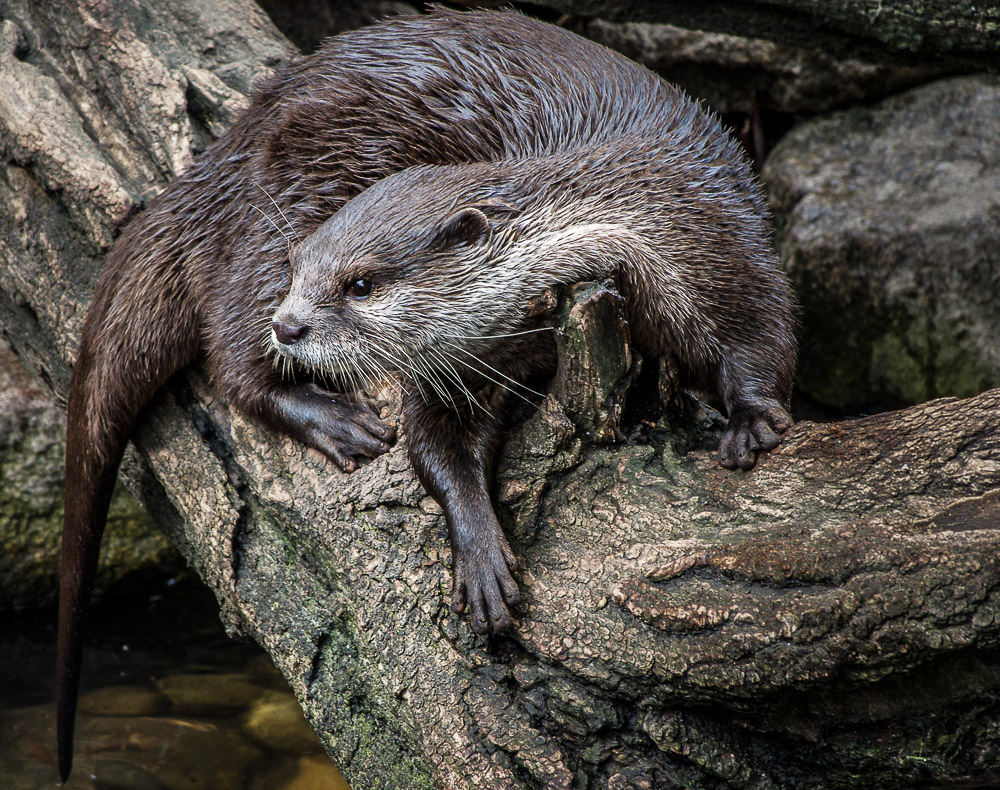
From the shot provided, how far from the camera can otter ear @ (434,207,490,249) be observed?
1812 mm

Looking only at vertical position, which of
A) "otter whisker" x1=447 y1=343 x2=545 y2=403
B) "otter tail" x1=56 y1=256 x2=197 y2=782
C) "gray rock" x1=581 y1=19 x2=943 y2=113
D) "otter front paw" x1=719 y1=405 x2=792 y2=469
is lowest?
"otter tail" x1=56 y1=256 x2=197 y2=782

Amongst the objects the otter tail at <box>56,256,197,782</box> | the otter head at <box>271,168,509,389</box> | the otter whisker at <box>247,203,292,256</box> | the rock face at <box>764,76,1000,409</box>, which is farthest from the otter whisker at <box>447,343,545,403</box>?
the rock face at <box>764,76,1000,409</box>

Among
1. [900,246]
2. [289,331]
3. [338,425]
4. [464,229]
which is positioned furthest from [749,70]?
[289,331]

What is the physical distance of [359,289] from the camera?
185 centimetres

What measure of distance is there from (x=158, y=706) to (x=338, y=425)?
1.36 metres

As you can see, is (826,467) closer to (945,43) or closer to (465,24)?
(465,24)

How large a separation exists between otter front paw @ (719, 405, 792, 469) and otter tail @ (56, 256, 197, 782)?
1.34 m

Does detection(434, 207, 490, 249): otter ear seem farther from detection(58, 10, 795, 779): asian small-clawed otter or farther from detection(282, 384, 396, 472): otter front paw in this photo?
detection(282, 384, 396, 472): otter front paw

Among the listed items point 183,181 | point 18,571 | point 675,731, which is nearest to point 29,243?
point 183,181

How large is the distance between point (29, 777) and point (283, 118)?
1840 mm

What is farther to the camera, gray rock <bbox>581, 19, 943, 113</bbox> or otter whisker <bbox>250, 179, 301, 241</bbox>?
gray rock <bbox>581, 19, 943, 113</bbox>

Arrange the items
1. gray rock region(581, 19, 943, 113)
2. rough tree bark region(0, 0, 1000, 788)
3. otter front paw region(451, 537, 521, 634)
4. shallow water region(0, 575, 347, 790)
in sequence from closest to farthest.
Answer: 1. rough tree bark region(0, 0, 1000, 788)
2. otter front paw region(451, 537, 521, 634)
3. shallow water region(0, 575, 347, 790)
4. gray rock region(581, 19, 943, 113)

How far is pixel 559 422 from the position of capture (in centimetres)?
179

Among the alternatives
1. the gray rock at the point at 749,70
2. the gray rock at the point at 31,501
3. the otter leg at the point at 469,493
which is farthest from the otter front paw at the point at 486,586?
the gray rock at the point at 749,70
